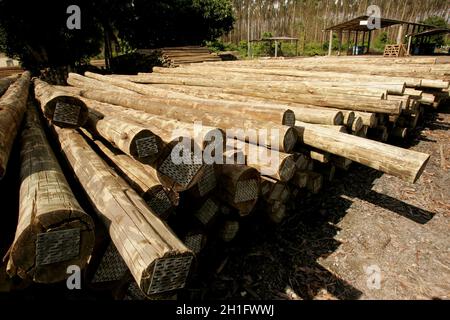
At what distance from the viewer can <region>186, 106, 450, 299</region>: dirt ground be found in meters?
3.29

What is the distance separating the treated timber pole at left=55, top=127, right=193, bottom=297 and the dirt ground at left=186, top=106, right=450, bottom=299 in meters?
1.55

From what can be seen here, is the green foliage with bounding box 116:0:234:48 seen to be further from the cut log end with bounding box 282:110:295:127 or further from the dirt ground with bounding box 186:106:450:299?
the dirt ground with bounding box 186:106:450:299

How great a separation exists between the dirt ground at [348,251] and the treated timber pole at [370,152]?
1147 millimetres

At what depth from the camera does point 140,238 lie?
1.98 m

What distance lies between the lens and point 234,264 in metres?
3.70

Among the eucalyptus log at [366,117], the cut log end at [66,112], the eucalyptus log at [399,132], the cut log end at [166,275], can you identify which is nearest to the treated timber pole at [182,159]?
the cut log end at [166,275]

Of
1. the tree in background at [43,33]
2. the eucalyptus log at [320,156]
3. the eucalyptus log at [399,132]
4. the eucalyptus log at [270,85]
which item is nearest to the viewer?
the eucalyptus log at [320,156]

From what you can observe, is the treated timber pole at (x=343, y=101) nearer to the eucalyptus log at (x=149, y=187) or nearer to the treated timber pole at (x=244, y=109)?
the treated timber pole at (x=244, y=109)

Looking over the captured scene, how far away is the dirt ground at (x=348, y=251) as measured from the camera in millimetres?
3289

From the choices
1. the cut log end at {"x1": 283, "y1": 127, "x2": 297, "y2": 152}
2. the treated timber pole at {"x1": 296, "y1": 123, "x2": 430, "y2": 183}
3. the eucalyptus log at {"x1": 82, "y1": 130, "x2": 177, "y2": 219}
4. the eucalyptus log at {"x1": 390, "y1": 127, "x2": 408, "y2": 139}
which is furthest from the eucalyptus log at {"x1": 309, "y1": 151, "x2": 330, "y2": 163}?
the eucalyptus log at {"x1": 390, "y1": 127, "x2": 408, "y2": 139}

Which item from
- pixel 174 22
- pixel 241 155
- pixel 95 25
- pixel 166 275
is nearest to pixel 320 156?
pixel 241 155

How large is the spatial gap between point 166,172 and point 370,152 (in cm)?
231

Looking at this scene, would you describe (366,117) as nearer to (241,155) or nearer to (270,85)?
(270,85)
